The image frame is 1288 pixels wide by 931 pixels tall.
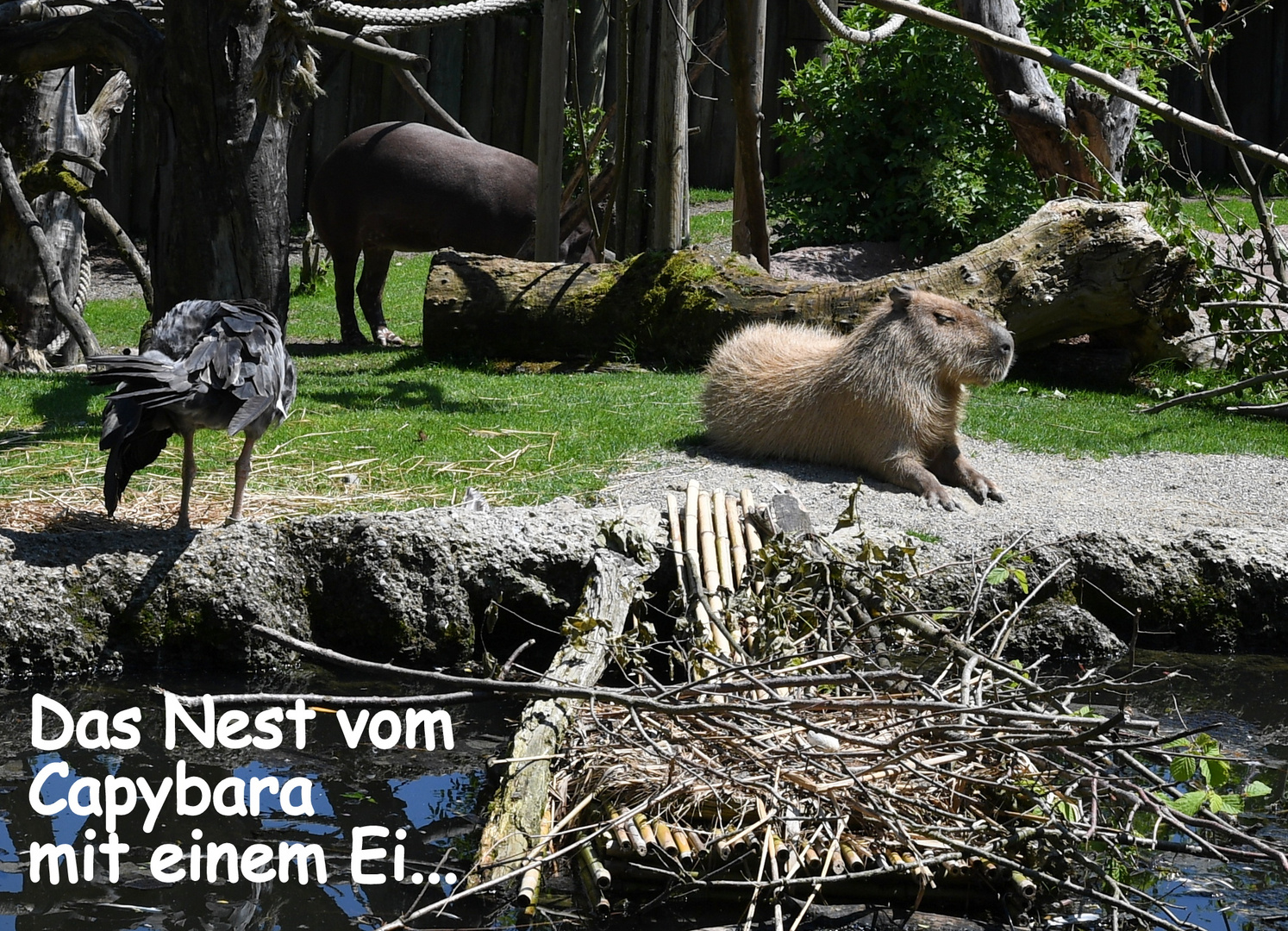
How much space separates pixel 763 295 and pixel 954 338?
8.28ft

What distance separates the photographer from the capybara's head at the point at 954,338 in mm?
5871

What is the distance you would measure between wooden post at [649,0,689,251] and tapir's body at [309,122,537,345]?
132 centimetres

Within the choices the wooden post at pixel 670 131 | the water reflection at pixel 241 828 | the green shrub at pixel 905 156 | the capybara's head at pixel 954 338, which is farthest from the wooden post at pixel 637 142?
the water reflection at pixel 241 828

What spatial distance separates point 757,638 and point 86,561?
220 centimetres

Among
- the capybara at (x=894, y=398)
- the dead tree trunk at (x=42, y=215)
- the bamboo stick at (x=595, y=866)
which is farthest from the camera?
the dead tree trunk at (x=42, y=215)

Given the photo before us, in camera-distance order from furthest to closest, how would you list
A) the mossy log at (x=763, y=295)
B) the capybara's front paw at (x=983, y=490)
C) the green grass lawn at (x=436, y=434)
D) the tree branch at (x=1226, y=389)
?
the mossy log at (x=763, y=295) < the capybara's front paw at (x=983, y=490) < the green grass lawn at (x=436, y=434) < the tree branch at (x=1226, y=389)

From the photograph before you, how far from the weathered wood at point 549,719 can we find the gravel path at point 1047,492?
3.44 ft

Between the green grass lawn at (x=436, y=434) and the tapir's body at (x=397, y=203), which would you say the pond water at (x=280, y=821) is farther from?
the tapir's body at (x=397, y=203)

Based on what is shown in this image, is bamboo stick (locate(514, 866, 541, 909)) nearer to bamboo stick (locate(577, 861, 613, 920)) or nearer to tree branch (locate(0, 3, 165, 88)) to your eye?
bamboo stick (locate(577, 861, 613, 920))

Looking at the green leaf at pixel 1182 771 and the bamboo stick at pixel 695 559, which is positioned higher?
the bamboo stick at pixel 695 559

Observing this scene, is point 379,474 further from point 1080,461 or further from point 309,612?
point 1080,461

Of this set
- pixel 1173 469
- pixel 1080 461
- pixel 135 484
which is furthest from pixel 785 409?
pixel 135 484

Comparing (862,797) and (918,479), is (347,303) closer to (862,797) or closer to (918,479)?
(918,479)

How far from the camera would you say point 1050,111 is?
372 inches
